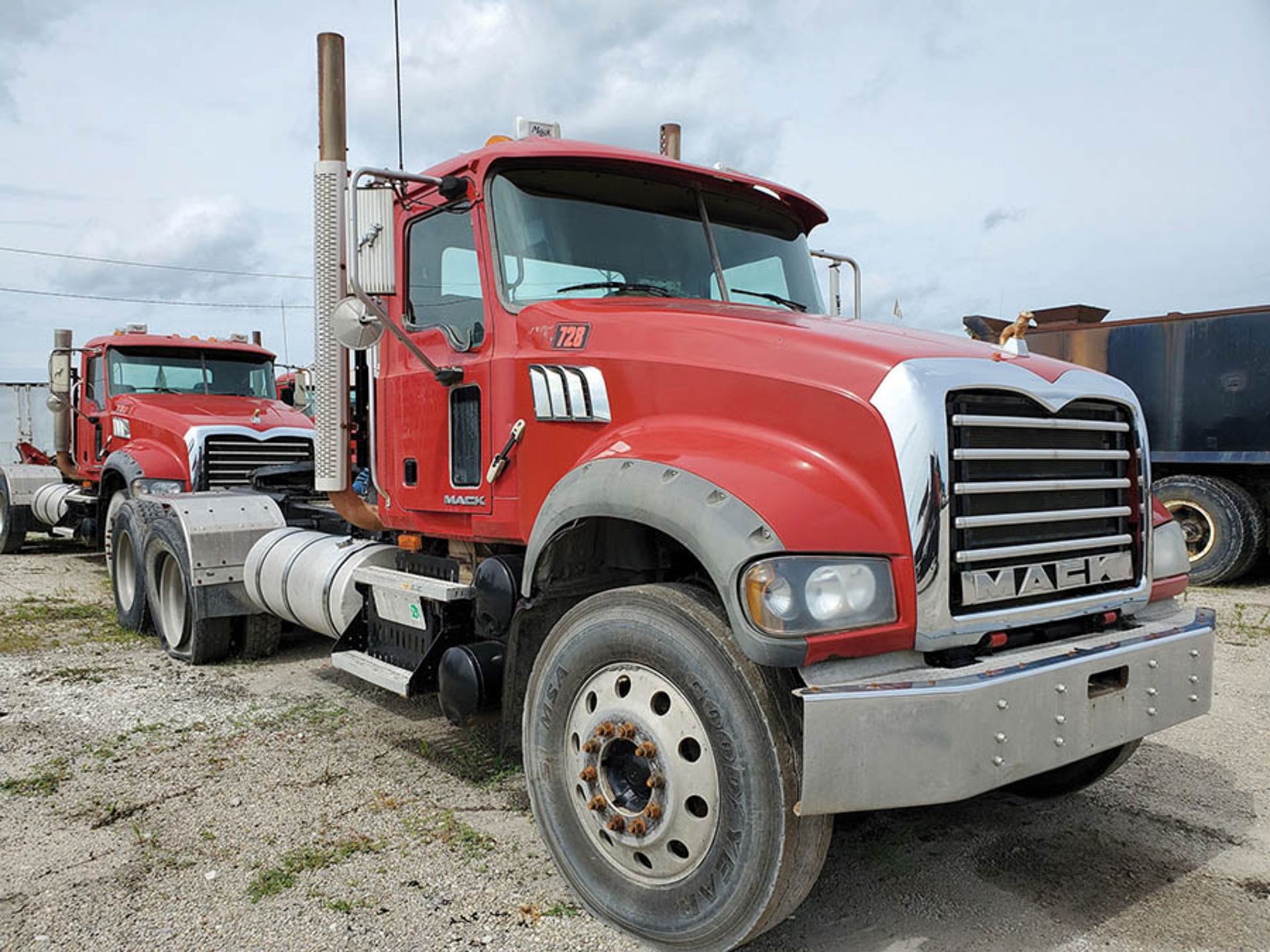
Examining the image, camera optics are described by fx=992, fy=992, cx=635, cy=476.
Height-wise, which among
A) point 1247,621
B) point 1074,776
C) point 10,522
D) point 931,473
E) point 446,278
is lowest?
point 1247,621

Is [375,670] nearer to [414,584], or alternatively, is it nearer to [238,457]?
[414,584]

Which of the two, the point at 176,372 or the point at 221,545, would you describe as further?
the point at 176,372

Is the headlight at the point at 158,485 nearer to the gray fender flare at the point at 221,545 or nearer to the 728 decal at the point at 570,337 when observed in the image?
the gray fender flare at the point at 221,545

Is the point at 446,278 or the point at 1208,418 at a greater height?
the point at 446,278

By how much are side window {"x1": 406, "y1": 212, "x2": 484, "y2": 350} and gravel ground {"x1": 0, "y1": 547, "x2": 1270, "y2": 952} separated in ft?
6.65

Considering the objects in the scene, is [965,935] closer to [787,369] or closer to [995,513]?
[995,513]

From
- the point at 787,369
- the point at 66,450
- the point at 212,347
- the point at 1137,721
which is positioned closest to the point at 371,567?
the point at 787,369

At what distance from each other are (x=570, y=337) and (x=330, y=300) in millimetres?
1648

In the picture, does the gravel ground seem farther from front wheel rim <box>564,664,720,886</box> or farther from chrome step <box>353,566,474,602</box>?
chrome step <box>353,566,474,602</box>

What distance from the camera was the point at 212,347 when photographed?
35.7ft

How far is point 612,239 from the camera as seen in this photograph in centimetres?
416

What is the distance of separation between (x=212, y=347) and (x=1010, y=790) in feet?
31.2

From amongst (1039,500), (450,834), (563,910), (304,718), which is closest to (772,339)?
(1039,500)

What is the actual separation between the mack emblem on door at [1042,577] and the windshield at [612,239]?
1810mm
